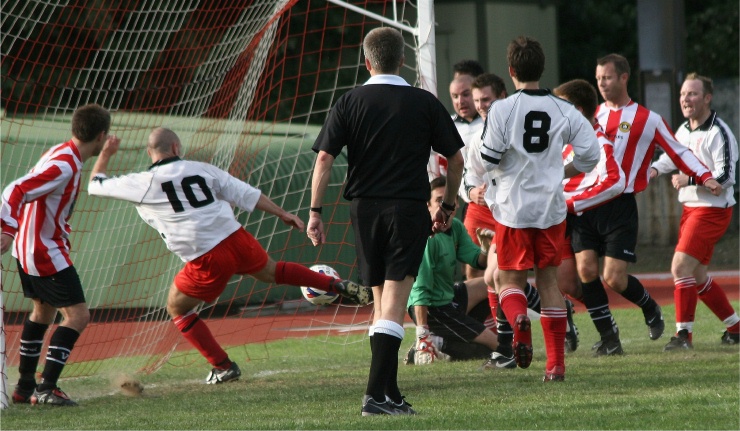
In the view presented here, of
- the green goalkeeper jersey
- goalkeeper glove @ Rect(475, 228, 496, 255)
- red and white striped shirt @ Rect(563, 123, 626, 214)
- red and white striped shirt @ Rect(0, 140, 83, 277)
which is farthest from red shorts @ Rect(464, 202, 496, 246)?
red and white striped shirt @ Rect(0, 140, 83, 277)

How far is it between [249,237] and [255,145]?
408 centimetres

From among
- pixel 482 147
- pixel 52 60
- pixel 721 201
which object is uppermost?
pixel 52 60

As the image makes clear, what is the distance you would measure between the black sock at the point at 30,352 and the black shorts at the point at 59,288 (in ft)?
0.88

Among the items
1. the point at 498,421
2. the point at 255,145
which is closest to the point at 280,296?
the point at 255,145

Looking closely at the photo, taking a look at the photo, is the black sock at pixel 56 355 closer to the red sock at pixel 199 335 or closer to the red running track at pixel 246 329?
the red sock at pixel 199 335

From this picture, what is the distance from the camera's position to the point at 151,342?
8.58 metres

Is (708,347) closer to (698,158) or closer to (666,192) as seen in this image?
(698,158)

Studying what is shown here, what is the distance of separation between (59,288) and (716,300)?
187 inches

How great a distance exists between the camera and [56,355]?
635 cm

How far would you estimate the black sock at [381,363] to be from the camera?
5207 mm

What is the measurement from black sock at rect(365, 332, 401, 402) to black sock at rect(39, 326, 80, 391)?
2092 mm

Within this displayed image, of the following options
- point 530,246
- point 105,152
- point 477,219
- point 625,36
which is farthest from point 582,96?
point 625,36

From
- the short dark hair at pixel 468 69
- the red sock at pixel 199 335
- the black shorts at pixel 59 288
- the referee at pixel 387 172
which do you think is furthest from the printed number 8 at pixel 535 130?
the black shorts at pixel 59 288

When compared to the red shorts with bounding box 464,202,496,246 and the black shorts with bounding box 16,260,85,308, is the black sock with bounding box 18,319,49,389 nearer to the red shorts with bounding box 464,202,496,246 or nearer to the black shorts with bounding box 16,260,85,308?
the black shorts with bounding box 16,260,85,308
